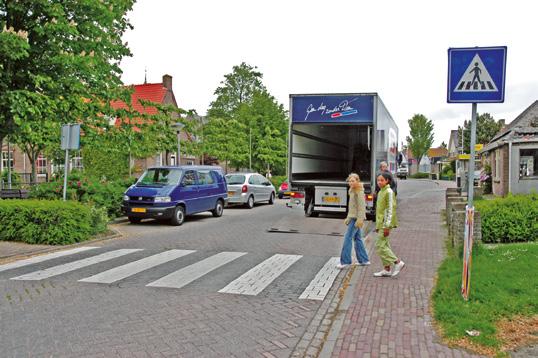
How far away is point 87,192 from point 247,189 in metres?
8.00

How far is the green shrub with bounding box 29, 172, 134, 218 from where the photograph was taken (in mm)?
13617

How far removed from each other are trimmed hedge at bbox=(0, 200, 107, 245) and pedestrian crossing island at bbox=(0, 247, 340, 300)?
0.85 metres

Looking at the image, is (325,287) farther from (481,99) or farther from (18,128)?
(18,128)

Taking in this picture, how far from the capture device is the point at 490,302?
546 cm

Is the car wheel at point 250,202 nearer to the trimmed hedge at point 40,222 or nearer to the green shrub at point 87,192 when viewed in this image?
the green shrub at point 87,192

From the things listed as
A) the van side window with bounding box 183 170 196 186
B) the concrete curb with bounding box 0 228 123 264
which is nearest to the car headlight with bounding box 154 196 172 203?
the van side window with bounding box 183 170 196 186

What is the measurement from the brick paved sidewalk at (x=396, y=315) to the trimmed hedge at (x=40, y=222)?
6.63 meters

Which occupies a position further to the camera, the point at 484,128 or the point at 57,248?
the point at 484,128

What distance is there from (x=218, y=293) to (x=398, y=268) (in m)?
2.83

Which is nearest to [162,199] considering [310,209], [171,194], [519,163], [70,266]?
[171,194]

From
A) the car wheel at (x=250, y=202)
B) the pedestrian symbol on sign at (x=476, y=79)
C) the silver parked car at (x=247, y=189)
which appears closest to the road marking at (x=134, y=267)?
the pedestrian symbol on sign at (x=476, y=79)

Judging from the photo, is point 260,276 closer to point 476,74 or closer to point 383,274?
point 383,274

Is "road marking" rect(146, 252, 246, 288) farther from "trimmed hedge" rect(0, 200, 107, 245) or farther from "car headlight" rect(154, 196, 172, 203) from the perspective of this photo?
"car headlight" rect(154, 196, 172, 203)

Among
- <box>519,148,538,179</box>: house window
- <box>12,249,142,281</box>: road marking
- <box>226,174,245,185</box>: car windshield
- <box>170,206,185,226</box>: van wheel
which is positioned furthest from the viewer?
<box>519,148,538,179</box>: house window
